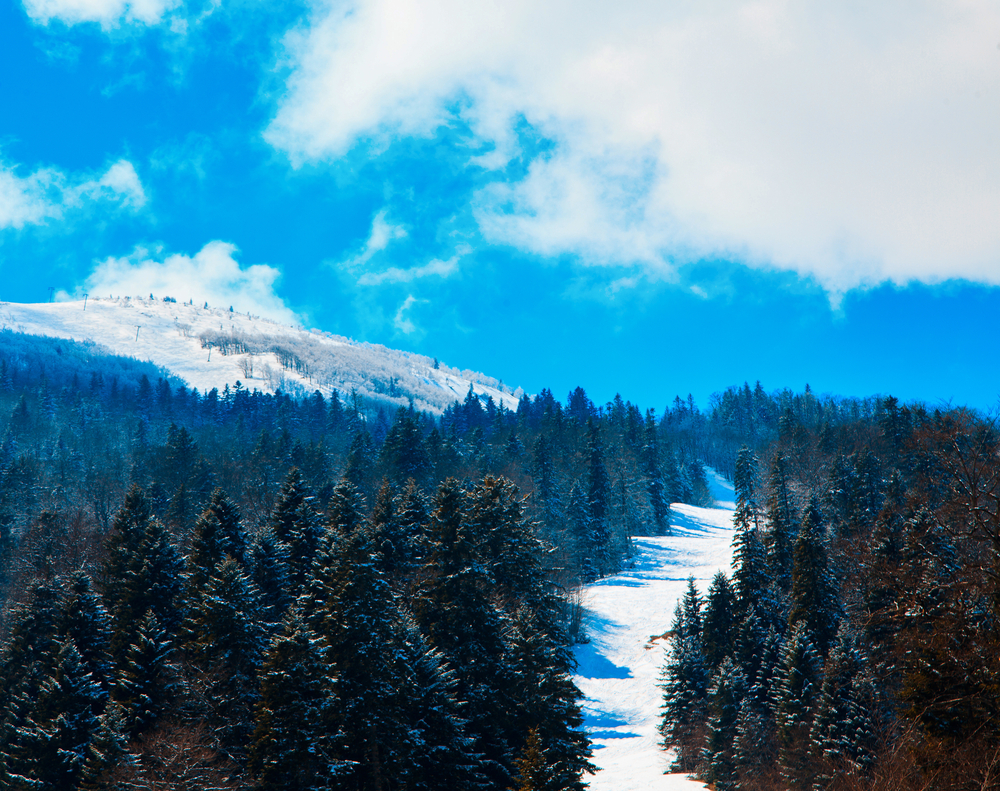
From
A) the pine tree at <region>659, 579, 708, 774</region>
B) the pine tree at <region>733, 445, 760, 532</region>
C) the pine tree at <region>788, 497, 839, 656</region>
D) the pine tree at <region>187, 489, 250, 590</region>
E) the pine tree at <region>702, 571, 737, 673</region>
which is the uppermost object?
the pine tree at <region>733, 445, 760, 532</region>

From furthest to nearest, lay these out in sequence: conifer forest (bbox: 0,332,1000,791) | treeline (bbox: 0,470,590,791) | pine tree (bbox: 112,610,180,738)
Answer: pine tree (bbox: 112,610,180,738), treeline (bbox: 0,470,590,791), conifer forest (bbox: 0,332,1000,791)

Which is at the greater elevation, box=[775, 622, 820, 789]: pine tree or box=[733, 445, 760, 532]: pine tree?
box=[733, 445, 760, 532]: pine tree

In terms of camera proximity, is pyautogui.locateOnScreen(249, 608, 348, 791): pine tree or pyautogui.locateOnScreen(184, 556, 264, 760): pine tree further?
pyautogui.locateOnScreen(184, 556, 264, 760): pine tree

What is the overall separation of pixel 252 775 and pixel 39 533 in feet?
123

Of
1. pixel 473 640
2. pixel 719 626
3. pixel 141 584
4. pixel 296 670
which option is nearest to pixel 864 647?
pixel 719 626

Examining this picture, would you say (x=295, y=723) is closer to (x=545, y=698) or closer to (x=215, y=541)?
Answer: (x=545, y=698)

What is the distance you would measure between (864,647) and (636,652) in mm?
29906

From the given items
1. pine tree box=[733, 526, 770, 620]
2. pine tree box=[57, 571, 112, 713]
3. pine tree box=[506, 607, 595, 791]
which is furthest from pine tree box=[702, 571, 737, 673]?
pine tree box=[57, 571, 112, 713]

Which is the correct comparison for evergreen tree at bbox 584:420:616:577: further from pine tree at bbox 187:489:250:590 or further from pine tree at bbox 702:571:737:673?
pine tree at bbox 187:489:250:590

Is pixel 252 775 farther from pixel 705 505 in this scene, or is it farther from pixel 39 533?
pixel 705 505

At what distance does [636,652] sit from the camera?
218 feet

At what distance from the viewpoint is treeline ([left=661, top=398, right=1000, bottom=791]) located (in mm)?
14586

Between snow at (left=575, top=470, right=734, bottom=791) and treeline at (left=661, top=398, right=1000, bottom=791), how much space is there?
12.4 ft

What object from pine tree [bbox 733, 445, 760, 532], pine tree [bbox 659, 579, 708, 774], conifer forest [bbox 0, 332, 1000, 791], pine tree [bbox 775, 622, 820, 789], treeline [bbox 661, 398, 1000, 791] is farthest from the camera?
pine tree [bbox 733, 445, 760, 532]
